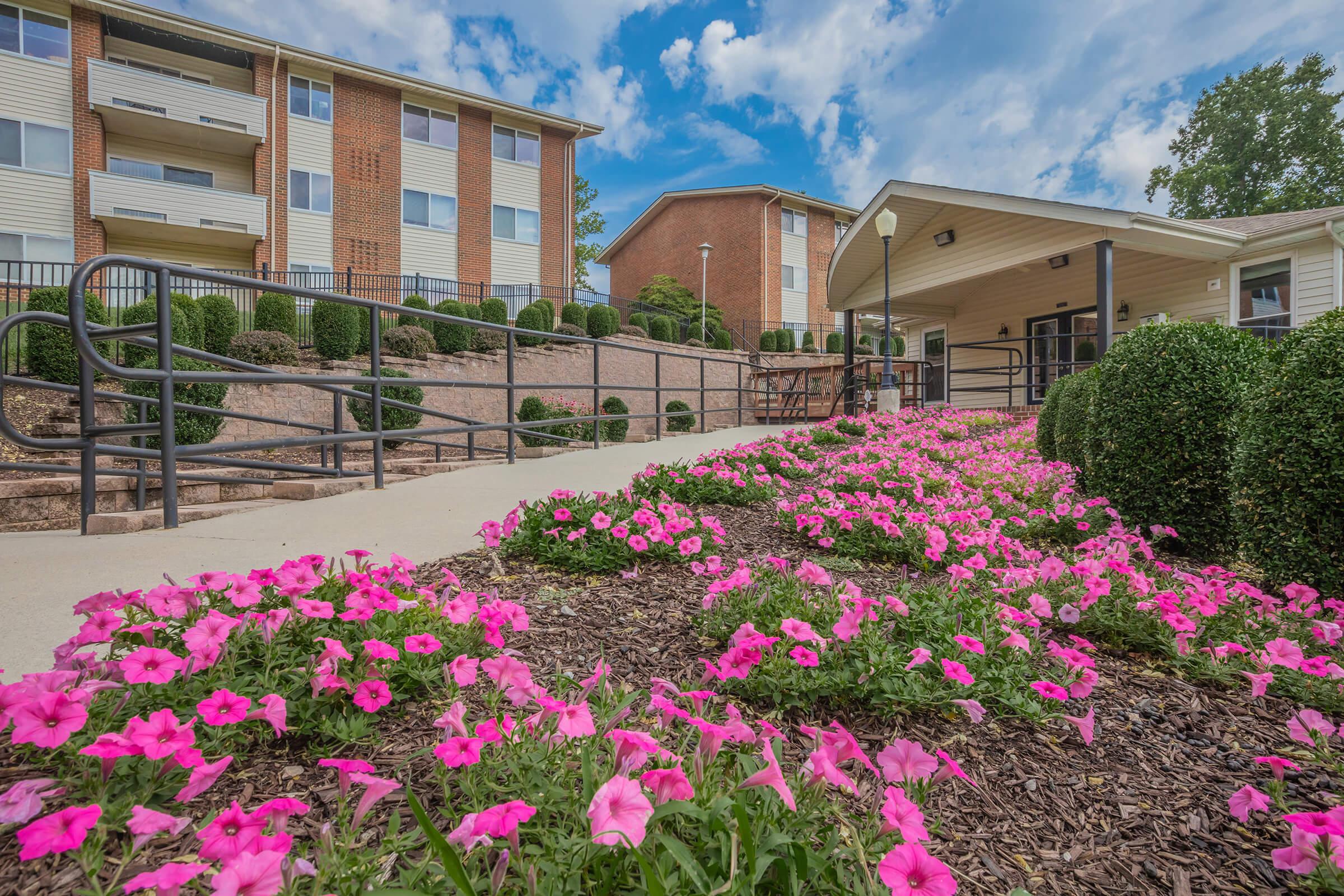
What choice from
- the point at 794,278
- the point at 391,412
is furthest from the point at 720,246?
the point at 391,412

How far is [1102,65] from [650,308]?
26.1m

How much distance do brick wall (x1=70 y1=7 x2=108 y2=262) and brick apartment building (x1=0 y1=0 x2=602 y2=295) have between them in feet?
0.11

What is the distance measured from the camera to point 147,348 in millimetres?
6949

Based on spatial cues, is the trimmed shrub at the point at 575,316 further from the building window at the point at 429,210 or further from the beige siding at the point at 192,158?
the beige siding at the point at 192,158

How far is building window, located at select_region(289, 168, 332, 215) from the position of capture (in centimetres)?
1759

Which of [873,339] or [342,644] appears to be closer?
[342,644]

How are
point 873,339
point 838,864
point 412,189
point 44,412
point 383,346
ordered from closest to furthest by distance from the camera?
1. point 838,864
2. point 44,412
3. point 383,346
4. point 412,189
5. point 873,339

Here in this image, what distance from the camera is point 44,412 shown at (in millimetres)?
6895

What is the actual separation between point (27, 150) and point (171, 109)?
318 centimetres

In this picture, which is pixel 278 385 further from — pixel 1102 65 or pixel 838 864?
pixel 1102 65

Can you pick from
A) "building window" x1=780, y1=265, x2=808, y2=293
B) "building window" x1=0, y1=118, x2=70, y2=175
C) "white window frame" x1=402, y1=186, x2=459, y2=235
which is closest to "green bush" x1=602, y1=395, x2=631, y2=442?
"white window frame" x1=402, y1=186, x2=459, y2=235

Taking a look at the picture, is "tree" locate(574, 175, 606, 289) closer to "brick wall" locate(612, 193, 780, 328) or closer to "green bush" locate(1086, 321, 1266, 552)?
"brick wall" locate(612, 193, 780, 328)

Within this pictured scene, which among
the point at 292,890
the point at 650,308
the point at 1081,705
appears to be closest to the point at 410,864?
the point at 292,890

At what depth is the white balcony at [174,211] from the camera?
15.2m
